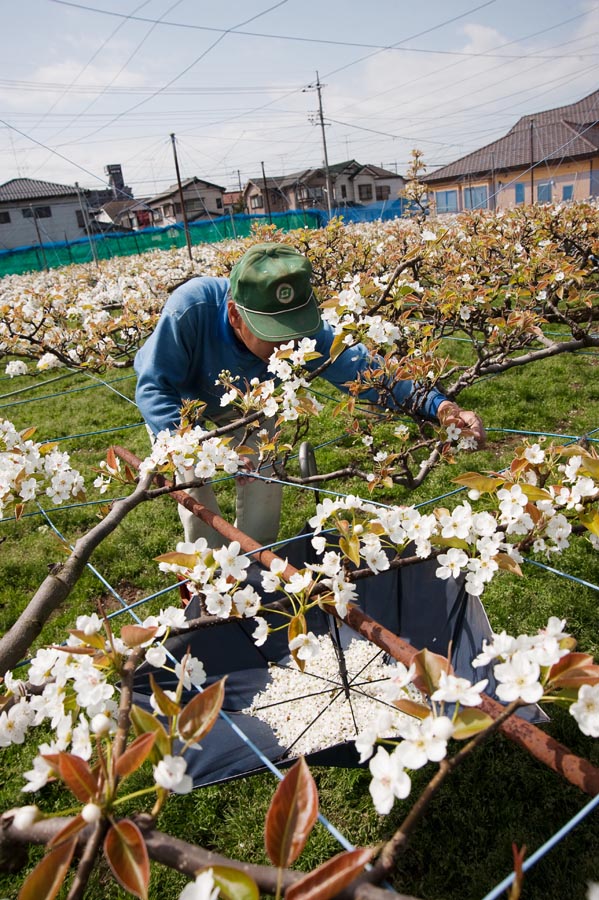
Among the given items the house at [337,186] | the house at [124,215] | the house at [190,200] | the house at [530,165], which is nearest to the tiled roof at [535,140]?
the house at [530,165]

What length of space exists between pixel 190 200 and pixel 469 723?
4377 cm

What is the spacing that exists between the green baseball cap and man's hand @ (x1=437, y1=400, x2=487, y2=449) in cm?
47

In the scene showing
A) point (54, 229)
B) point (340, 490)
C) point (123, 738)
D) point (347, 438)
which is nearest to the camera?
point (123, 738)

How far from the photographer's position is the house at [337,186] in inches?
1462

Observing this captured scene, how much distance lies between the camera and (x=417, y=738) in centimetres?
62

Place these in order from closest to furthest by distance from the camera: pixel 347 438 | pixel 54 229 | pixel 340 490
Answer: pixel 340 490 < pixel 347 438 < pixel 54 229

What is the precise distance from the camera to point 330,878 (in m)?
0.52

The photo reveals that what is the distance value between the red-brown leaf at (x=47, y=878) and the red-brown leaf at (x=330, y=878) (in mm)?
222

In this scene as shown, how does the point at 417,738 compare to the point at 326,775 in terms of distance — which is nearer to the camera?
the point at 417,738

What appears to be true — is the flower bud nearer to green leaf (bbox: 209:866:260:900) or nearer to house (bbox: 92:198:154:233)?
green leaf (bbox: 209:866:260:900)

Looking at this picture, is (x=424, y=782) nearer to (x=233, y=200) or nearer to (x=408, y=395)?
(x=408, y=395)

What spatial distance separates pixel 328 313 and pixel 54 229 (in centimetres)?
3766

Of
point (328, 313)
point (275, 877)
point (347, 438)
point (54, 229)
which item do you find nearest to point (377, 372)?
point (328, 313)

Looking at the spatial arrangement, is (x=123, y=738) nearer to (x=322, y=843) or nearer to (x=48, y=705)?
(x=48, y=705)
